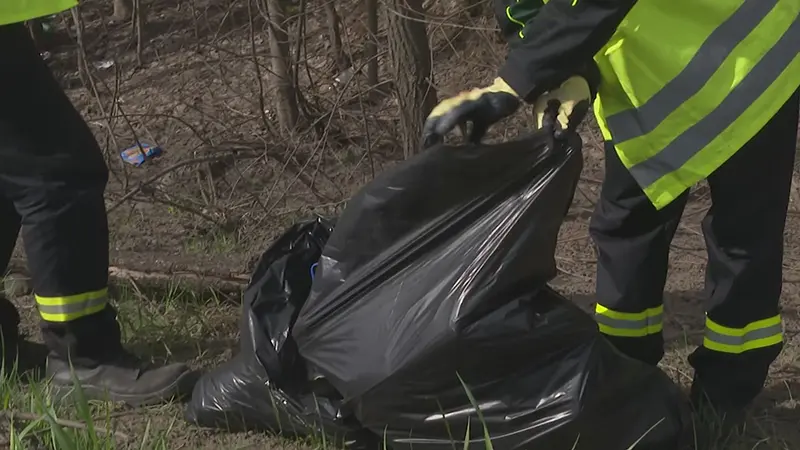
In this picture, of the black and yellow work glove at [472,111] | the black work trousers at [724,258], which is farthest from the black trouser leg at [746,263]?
the black and yellow work glove at [472,111]

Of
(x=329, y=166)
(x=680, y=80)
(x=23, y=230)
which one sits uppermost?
(x=680, y=80)

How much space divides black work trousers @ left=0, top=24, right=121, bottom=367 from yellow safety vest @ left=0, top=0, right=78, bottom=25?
115mm

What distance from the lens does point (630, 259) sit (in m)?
2.33

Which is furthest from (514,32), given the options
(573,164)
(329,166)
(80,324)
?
(329,166)

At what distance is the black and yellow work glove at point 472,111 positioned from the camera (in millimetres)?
1873

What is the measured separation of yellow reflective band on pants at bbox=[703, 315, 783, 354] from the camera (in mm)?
2237

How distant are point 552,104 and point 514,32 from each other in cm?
38

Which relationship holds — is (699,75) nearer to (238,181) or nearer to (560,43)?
(560,43)

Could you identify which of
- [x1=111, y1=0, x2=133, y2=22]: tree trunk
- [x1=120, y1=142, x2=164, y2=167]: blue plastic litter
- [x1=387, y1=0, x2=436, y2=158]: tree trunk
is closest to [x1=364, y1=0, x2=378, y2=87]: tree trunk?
[x1=387, y1=0, x2=436, y2=158]: tree trunk

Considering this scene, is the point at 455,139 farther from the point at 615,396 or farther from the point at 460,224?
the point at 615,396

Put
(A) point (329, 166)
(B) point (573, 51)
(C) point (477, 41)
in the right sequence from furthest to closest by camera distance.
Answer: (C) point (477, 41), (A) point (329, 166), (B) point (573, 51)

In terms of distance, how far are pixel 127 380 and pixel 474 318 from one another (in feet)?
3.77

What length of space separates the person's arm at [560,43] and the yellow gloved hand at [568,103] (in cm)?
3

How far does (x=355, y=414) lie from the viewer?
2090 millimetres
